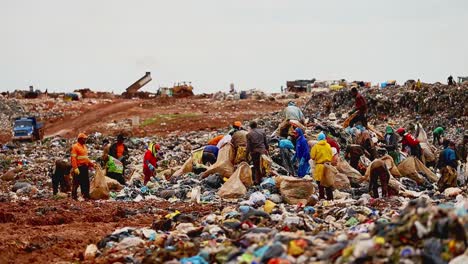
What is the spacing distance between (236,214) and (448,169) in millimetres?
5033

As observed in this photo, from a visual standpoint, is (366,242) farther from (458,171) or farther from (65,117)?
(65,117)

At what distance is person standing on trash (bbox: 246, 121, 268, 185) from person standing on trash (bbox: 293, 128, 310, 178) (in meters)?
0.66

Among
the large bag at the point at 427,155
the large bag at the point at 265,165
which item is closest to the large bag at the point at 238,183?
→ the large bag at the point at 265,165

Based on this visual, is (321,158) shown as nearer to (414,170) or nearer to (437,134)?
(414,170)

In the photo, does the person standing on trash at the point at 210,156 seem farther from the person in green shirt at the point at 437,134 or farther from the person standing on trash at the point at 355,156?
Answer: the person in green shirt at the point at 437,134

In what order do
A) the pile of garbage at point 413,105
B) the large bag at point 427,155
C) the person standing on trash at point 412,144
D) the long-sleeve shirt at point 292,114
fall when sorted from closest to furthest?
the person standing on trash at point 412,144 < the long-sleeve shirt at point 292,114 < the large bag at point 427,155 < the pile of garbage at point 413,105

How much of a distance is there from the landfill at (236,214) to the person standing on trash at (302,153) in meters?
0.50

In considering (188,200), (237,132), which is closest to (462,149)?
(237,132)

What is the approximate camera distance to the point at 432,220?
214 inches

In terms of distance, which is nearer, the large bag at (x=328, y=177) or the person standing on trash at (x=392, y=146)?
the large bag at (x=328, y=177)

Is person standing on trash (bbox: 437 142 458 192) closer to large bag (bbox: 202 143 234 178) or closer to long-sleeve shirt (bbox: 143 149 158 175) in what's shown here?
large bag (bbox: 202 143 234 178)

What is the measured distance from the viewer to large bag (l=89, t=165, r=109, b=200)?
12.5 metres

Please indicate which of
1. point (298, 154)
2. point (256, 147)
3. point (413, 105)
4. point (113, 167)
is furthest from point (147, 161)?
point (413, 105)

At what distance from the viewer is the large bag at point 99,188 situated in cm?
1252
